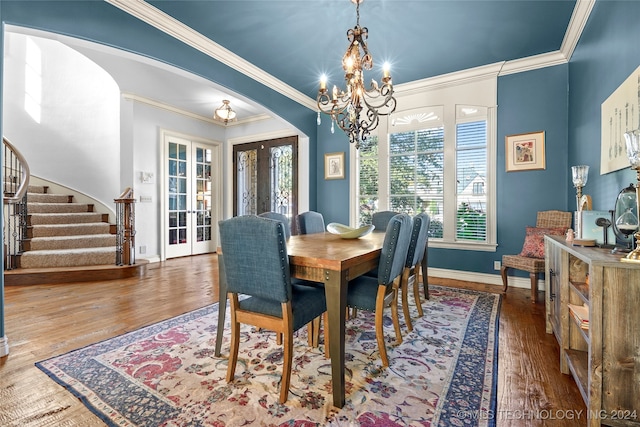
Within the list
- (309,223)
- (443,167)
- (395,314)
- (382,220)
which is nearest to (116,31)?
(309,223)

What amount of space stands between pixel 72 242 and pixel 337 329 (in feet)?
15.6

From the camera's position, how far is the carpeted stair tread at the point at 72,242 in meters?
4.15

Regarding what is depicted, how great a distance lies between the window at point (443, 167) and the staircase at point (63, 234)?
13.8 ft

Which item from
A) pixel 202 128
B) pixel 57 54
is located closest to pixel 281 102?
pixel 202 128

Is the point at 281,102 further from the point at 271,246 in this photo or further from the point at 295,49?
the point at 271,246

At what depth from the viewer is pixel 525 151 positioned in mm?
3537

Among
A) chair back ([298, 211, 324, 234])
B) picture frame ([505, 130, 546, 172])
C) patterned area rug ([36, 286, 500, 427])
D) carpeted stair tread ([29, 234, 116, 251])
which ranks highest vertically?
picture frame ([505, 130, 546, 172])

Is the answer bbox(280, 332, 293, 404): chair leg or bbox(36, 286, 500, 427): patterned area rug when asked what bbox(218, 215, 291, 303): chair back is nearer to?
bbox(280, 332, 293, 404): chair leg

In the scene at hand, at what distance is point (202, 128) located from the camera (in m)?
5.93

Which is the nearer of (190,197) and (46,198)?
(46,198)

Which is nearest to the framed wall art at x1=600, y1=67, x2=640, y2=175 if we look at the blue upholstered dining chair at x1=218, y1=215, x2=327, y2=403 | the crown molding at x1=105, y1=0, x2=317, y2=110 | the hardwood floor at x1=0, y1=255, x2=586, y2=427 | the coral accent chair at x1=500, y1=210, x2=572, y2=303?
the coral accent chair at x1=500, y1=210, x2=572, y2=303

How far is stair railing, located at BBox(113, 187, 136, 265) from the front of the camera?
416cm

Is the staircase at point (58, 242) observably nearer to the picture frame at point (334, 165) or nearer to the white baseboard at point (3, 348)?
the white baseboard at point (3, 348)

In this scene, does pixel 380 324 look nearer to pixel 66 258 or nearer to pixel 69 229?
pixel 66 258
